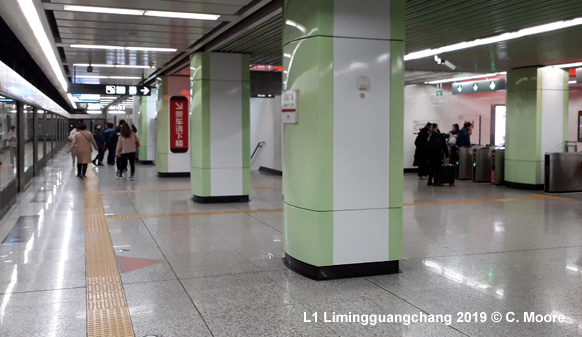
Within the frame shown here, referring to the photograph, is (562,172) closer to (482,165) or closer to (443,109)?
(482,165)

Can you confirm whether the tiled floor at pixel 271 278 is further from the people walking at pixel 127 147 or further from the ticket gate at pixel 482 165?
the people walking at pixel 127 147

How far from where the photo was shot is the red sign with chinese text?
642 inches

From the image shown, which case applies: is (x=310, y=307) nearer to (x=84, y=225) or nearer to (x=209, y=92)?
(x=84, y=225)

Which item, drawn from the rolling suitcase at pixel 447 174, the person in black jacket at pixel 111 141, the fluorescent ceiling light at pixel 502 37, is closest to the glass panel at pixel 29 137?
the person in black jacket at pixel 111 141

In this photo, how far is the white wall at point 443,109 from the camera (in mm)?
18953

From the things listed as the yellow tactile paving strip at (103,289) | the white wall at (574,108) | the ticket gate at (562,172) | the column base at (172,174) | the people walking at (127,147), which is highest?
the white wall at (574,108)

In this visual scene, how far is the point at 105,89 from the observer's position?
16.0m

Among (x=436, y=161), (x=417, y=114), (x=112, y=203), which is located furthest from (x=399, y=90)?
(x=417, y=114)

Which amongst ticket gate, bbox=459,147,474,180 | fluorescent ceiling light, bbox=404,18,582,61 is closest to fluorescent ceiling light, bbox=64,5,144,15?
fluorescent ceiling light, bbox=404,18,582,61

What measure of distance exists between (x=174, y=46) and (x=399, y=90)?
245 inches

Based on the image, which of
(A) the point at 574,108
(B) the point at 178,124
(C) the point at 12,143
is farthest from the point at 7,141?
(A) the point at 574,108

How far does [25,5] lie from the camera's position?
752cm

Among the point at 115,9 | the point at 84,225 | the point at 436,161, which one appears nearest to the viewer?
the point at 115,9

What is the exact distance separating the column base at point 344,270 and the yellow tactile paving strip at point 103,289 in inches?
67.1
